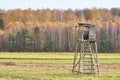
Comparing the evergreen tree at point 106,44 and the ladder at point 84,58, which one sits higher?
the ladder at point 84,58

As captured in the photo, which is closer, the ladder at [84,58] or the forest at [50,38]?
the ladder at [84,58]

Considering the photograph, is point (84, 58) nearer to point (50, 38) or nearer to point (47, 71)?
point (47, 71)

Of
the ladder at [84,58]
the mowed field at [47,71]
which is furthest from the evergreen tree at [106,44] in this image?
the ladder at [84,58]

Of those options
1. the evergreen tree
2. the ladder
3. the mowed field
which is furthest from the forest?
the ladder

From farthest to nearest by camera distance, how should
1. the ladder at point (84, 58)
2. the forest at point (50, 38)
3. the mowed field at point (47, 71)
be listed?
1. the forest at point (50, 38)
2. the ladder at point (84, 58)
3. the mowed field at point (47, 71)

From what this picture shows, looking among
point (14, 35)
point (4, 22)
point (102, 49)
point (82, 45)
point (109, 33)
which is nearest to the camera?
point (82, 45)

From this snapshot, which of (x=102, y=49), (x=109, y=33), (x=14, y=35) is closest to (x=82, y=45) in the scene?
(x=102, y=49)

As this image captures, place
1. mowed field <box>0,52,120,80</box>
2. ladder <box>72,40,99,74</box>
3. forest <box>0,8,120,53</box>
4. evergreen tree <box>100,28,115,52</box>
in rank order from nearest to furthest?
mowed field <box>0,52,120,80</box>
ladder <box>72,40,99,74</box>
evergreen tree <box>100,28,115,52</box>
forest <box>0,8,120,53</box>

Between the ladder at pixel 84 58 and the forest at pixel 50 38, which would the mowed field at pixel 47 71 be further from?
the forest at pixel 50 38

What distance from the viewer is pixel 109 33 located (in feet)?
521

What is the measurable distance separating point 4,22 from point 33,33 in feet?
138

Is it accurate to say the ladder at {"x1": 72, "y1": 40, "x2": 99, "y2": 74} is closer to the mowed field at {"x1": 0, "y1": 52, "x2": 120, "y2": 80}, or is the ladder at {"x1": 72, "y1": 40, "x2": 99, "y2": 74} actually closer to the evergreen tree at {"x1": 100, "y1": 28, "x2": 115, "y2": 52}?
the mowed field at {"x1": 0, "y1": 52, "x2": 120, "y2": 80}

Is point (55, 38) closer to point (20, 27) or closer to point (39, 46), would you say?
point (39, 46)

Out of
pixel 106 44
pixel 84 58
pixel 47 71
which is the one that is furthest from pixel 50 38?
pixel 47 71
